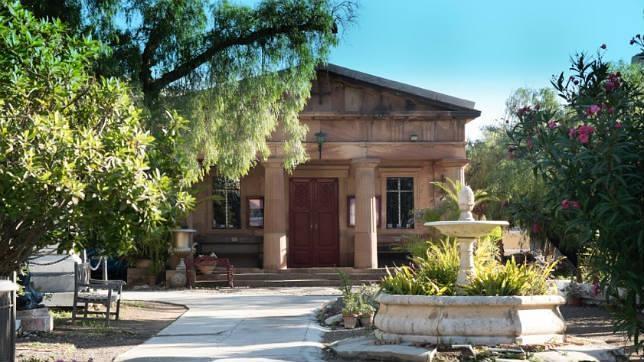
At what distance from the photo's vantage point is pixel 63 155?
7.51 metres

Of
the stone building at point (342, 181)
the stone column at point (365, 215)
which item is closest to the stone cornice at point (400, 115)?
the stone building at point (342, 181)

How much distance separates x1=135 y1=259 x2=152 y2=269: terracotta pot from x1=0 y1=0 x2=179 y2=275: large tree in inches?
567

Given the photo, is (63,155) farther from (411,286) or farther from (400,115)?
(400,115)

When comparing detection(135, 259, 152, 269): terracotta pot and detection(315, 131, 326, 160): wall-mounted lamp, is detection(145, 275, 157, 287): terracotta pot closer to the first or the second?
detection(135, 259, 152, 269): terracotta pot

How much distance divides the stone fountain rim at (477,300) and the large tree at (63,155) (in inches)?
118

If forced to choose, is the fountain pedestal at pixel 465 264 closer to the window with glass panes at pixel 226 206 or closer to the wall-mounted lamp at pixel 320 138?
the wall-mounted lamp at pixel 320 138

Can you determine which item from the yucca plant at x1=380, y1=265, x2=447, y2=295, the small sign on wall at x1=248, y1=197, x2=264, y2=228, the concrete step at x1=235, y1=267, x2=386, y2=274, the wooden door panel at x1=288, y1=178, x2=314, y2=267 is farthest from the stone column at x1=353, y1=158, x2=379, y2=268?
the yucca plant at x1=380, y1=265, x2=447, y2=295

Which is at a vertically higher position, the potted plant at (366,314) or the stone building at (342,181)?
the stone building at (342,181)

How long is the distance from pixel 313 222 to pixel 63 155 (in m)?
19.8

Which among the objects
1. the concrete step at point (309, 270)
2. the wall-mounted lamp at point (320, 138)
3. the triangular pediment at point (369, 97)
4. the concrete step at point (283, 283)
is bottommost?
the concrete step at point (283, 283)

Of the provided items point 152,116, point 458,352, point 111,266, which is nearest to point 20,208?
point 458,352

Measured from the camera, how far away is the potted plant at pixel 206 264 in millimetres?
24000

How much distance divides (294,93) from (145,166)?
9.32 metres

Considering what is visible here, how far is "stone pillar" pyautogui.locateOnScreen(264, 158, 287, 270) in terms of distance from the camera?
24.5m
